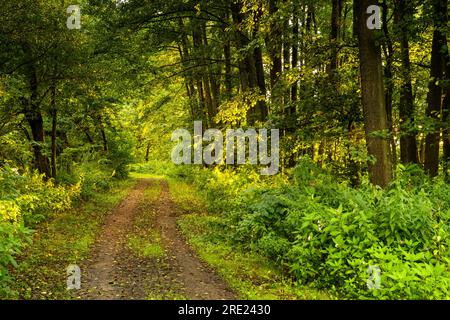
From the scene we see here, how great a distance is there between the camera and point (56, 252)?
10164 millimetres

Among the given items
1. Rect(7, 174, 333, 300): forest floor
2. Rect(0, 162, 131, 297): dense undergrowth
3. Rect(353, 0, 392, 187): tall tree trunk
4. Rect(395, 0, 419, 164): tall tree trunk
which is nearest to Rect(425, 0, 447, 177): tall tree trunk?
Rect(395, 0, 419, 164): tall tree trunk

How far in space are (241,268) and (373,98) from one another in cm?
467

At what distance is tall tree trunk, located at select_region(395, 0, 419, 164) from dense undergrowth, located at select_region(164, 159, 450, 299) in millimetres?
1247

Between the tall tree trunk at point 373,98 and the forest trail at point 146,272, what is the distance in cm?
434

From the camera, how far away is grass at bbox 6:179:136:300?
292 inches

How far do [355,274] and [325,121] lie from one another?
5.46 meters

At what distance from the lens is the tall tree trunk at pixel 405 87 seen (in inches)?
375

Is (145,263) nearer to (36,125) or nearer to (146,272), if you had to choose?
(146,272)

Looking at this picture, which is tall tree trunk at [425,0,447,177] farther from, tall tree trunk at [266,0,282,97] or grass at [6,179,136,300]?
grass at [6,179,136,300]

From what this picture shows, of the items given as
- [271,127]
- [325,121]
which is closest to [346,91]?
[325,121]

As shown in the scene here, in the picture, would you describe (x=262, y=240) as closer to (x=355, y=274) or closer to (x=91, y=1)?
(x=355, y=274)

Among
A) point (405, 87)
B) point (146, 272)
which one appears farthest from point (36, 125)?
point (405, 87)

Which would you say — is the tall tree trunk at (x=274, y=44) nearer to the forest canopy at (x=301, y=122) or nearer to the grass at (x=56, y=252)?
the forest canopy at (x=301, y=122)

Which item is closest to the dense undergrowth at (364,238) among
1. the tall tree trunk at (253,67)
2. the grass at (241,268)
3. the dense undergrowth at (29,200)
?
the grass at (241,268)
